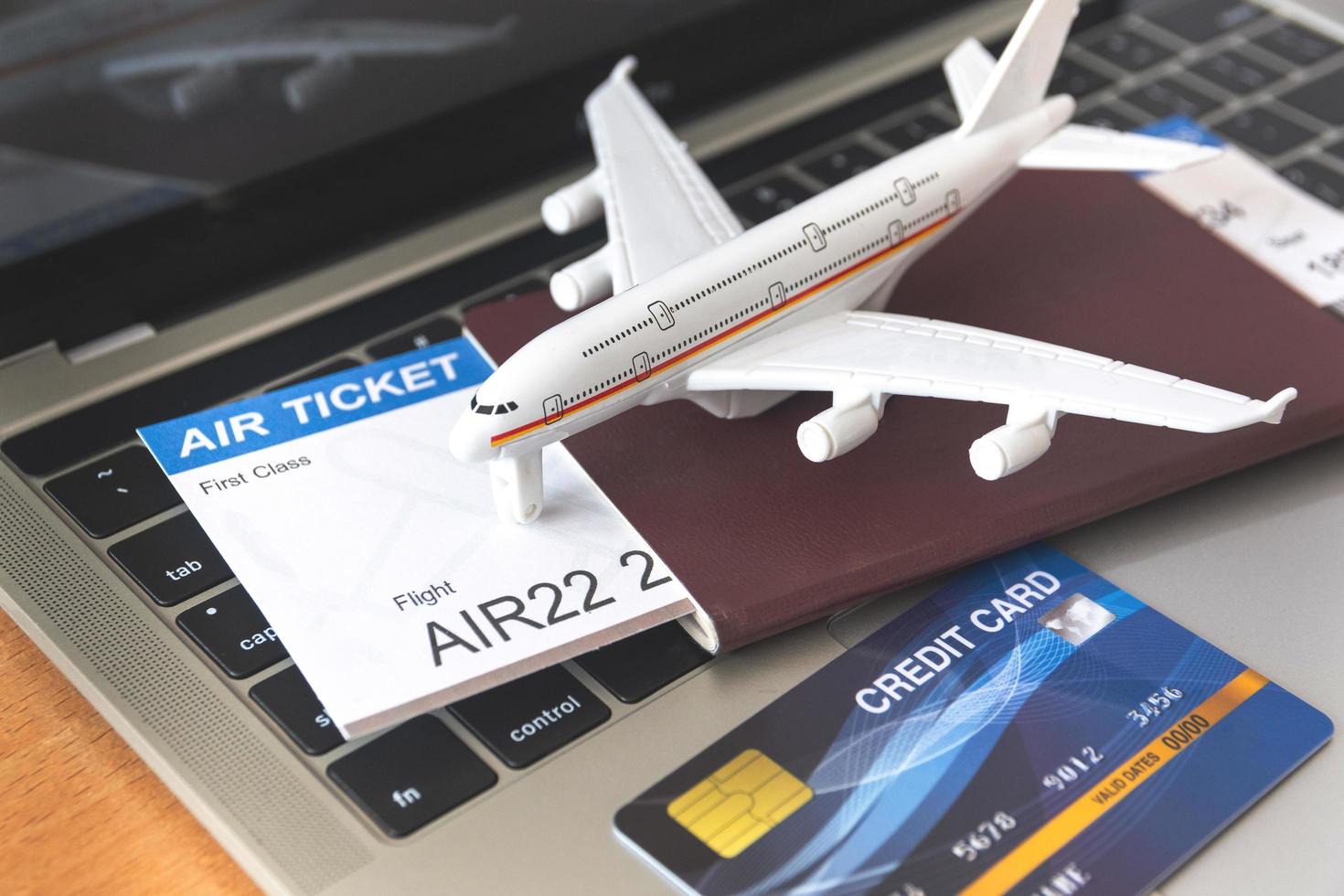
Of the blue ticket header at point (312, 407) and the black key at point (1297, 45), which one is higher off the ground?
the blue ticket header at point (312, 407)

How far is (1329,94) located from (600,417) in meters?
1.11

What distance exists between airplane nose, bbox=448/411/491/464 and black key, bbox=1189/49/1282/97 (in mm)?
1131

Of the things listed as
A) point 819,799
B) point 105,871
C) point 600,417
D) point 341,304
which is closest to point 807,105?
point 341,304

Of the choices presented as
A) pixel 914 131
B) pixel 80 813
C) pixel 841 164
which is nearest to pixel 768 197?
pixel 841 164

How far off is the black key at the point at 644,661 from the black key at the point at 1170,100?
97cm

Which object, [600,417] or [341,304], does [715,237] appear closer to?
A: [600,417]

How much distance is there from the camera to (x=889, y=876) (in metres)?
0.89

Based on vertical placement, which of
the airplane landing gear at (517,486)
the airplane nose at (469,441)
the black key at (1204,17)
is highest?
the airplane nose at (469,441)

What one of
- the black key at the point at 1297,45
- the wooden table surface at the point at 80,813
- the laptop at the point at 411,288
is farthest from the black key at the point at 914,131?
the wooden table surface at the point at 80,813

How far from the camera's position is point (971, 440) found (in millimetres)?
1160

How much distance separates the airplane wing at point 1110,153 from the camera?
4.03ft

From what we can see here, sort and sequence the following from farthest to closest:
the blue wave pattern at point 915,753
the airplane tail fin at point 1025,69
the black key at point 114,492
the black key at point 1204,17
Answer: the black key at point 1204,17 → the airplane tail fin at point 1025,69 → the black key at point 114,492 → the blue wave pattern at point 915,753

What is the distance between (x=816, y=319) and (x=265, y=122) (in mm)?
625

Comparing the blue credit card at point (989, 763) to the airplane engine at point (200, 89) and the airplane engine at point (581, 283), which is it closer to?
the airplane engine at point (581, 283)
